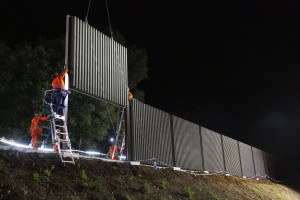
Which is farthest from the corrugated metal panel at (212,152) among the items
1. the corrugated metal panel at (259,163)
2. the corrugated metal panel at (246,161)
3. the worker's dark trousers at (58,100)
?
the worker's dark trousers at (58,100)

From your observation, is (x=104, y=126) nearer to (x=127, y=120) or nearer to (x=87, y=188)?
(x=127, y=120)

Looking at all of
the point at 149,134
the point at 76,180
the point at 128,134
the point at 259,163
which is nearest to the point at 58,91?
the point at 76,180

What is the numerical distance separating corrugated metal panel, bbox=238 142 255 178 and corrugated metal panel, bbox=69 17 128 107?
1544cm

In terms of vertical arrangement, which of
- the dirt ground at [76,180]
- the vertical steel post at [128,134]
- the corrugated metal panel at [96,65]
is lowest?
the dirt ground at [76,180]

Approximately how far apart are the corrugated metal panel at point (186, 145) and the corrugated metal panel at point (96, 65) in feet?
14.1

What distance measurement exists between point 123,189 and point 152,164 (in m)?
4.41

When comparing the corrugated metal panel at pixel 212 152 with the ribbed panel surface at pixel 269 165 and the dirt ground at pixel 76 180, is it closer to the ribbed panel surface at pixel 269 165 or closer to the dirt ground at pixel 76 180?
the dirt ground at pixel 76 180

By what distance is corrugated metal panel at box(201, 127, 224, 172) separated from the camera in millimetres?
16781

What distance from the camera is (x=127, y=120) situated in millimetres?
11148

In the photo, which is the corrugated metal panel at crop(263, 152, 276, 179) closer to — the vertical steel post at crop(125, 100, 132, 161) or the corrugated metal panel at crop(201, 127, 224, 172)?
the corrugated metal panel at crop(201, 127, 224, 172)

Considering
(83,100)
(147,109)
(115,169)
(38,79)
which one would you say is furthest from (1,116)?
(115,169)

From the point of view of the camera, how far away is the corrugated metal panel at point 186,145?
13980 millimetres

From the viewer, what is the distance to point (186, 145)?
48.7 feet

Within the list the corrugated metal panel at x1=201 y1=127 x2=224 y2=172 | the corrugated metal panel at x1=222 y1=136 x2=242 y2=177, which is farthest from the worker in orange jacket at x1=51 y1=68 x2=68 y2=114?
the corrugated metal panel at x1=222 y1=136 x2=242 y2=177
